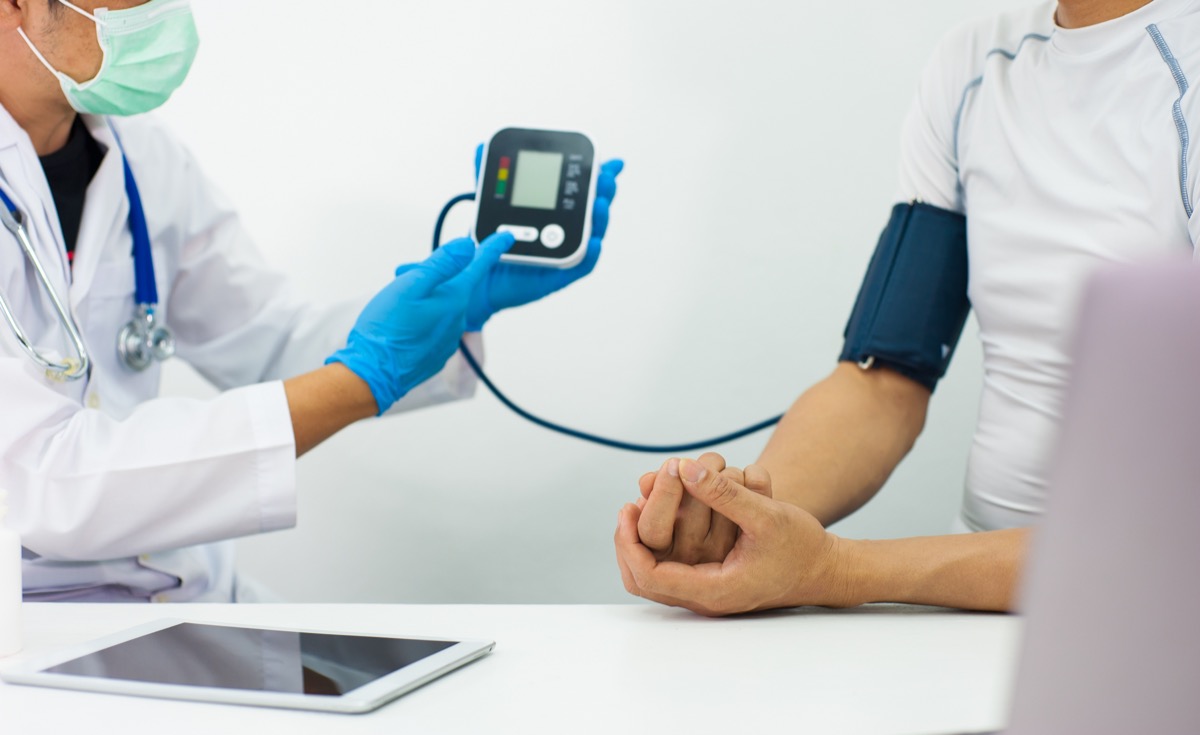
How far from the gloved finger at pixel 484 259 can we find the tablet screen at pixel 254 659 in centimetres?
59

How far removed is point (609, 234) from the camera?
1.59 meters

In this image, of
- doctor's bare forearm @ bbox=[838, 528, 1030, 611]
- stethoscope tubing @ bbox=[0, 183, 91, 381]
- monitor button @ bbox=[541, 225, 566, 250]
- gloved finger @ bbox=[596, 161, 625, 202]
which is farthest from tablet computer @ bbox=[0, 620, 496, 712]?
gloved finger @ bbox=[596, 161, 625, 202]

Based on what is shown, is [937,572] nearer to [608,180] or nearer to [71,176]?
[608,180]

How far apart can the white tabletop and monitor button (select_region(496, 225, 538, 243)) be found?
1.89 feet

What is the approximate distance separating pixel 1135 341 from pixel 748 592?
1.77 ft

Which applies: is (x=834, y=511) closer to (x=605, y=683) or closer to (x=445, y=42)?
(x=605, y=683)

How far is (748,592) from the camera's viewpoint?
82 centimetres

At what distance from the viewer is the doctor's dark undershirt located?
128 centimetres

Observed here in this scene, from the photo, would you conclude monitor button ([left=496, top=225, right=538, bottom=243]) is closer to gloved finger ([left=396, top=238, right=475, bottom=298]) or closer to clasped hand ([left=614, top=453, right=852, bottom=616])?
gloved finger ([left=396, top=238, right=475, bottom=298])

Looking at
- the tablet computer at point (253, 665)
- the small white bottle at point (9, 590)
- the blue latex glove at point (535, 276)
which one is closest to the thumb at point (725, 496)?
the tablet computer at point (253, 665)

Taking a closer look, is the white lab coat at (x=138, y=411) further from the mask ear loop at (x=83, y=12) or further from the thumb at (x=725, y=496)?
the thumb at (x=725, y=496)

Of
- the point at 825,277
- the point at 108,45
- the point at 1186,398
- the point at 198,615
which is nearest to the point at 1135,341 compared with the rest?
the point at 1186,398

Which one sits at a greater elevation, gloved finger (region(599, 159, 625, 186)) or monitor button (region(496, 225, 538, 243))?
gloved finger (region(599, 159, 625, 186))

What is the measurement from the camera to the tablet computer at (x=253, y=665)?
62 centimetres
